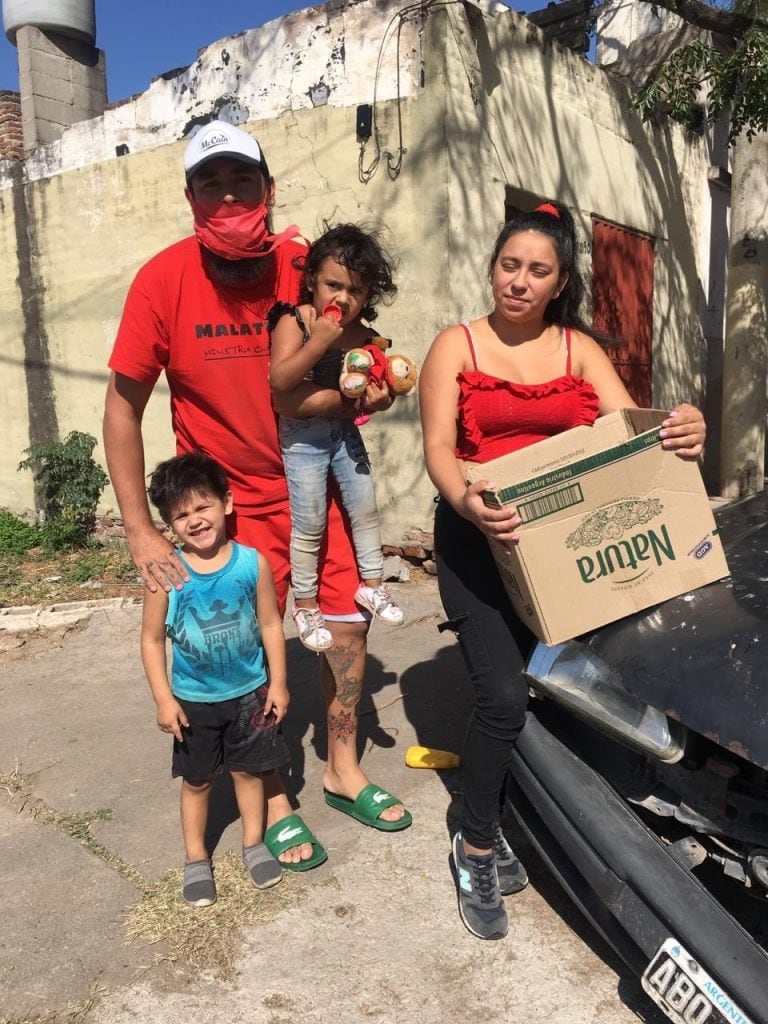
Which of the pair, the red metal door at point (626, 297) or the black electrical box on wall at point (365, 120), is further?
the red metal door at point (626, 297)

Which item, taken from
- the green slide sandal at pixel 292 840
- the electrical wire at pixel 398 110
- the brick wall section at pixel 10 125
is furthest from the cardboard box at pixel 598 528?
the brick wall section at pixel 10 125

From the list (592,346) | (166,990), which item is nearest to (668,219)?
(592,346)

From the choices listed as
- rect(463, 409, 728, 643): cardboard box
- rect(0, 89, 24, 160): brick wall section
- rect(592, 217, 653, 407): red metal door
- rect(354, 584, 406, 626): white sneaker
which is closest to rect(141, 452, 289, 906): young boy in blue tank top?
rect(354, 584, 406, 626): white sneaker

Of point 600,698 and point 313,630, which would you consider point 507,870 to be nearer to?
point 600,698

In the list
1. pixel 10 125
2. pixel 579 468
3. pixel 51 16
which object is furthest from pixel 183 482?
pixel 51 16

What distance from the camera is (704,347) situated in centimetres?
963

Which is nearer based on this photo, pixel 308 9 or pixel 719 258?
pixel 308 9

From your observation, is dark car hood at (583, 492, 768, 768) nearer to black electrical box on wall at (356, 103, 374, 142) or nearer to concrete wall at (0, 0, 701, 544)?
concrete wall at (0, 0, 701, 544)

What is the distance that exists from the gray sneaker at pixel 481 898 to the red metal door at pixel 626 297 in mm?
6000

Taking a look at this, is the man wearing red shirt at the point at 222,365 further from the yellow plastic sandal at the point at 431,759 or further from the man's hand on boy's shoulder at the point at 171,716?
the yellow plastic sandal at the point at 431,759

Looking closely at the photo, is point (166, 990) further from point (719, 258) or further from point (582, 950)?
point (719, 258)

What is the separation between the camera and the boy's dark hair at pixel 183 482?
2463 millimetres

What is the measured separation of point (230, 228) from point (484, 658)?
149 centimetres

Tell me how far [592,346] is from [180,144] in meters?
5.48
